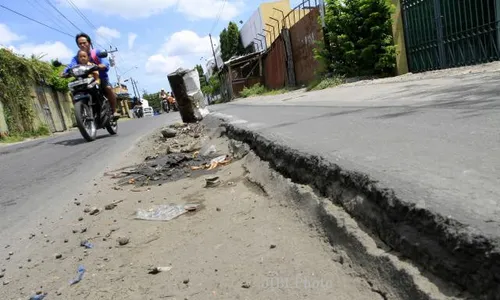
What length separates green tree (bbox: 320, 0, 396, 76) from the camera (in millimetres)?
11195

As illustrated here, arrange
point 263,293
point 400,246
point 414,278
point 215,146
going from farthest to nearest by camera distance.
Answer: point 215,146
point 263,293
point 400,246
point 414,278

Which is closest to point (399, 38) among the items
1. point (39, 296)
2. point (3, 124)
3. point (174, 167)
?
point (174, 167)

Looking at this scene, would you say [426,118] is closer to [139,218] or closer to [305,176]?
[305,176]

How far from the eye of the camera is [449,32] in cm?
946

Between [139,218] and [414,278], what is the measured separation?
1.78 meters

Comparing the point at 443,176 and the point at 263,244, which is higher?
the point at 443,176

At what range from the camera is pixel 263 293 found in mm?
1482

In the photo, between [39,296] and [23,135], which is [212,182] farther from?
[23,135]

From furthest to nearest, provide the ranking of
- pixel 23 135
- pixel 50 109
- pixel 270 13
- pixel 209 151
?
pixel 270 13
pixel 50 109
pixel 23 135
pixel 209 151

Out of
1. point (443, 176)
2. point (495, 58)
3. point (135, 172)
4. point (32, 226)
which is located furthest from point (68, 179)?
point (495, 58)

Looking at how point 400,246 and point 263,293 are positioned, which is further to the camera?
point 263,293

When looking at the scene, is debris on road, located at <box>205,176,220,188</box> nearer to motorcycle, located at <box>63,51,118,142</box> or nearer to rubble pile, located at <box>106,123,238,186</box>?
rubble pile, located at <box>106,123,238,186</box>

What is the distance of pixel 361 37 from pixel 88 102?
25.4ft

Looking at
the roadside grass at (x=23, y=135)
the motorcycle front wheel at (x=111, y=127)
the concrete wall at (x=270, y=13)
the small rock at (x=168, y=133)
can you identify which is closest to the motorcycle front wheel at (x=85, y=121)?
the motorcycle front wheel at (x=111, y=127)
